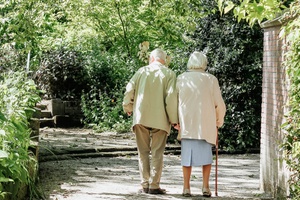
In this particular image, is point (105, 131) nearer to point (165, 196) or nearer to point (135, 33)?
point (135, 33)

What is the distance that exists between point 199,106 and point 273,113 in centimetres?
90

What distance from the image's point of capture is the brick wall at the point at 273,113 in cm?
787

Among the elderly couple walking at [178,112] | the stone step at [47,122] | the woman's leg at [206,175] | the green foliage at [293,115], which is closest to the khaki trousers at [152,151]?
the elderly couple walking at [178,112]

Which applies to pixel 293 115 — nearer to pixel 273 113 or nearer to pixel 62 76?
pixel 273 113

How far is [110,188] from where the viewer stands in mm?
8984

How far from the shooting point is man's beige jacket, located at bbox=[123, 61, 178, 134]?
8594mm

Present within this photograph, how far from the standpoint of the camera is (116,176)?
10.3 metres

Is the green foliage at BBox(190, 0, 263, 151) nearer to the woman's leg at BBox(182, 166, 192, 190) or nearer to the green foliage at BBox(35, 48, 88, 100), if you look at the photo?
the green foliage at BBox(35, 48, 88, 100)

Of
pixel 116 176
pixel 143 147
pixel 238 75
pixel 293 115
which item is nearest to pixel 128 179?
pixel 116 176

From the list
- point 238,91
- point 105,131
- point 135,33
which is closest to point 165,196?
point 238,91

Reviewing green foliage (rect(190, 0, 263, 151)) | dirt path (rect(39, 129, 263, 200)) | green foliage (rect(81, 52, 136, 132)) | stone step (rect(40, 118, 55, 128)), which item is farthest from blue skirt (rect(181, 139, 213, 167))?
stone step (rect(40, 118, 55, 128))

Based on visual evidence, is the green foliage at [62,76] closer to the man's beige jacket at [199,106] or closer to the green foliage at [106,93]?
the green foliage at [106,93]

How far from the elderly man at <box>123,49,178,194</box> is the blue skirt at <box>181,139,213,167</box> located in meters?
0.38

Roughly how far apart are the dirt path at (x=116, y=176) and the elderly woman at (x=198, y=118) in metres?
0.45
